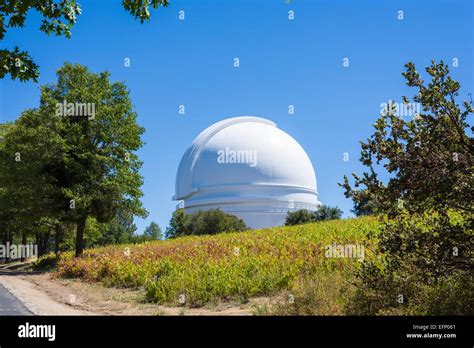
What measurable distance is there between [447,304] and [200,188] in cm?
6013

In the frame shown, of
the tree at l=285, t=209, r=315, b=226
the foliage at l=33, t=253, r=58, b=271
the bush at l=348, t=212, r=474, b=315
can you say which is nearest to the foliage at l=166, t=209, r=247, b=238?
the tree at l=285, t=209, r=315, b=226

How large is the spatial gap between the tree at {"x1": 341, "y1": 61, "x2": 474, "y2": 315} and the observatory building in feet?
187

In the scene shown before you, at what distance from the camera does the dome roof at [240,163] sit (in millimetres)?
68062

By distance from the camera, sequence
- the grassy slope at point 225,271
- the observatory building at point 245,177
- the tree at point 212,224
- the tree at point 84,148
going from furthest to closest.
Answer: the observatory building at point 245,177 → the tree at point 212,224 → the tree at point 84,148 → the grassy slope at point 225,271

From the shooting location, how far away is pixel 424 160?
8898 mm

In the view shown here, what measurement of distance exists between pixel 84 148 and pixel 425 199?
Answer: 2397 cm

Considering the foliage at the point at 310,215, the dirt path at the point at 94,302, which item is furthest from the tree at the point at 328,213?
the dirt path at the point at 94,302

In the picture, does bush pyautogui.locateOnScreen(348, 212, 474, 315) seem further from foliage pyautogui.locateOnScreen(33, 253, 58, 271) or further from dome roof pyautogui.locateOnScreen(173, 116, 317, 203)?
dome roof pyautogui.locateOnScreen(173, 116, 317, 203)

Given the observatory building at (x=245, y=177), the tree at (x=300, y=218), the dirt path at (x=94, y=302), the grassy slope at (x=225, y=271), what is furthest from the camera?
the observatory building at (x=245, y=177)

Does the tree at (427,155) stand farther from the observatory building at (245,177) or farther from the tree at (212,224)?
the observatory building at (245,177)

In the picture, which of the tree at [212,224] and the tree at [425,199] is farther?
the tree at [212,224]

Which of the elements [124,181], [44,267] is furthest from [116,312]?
[44,267]

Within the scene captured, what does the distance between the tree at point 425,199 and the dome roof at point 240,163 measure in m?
57.5
